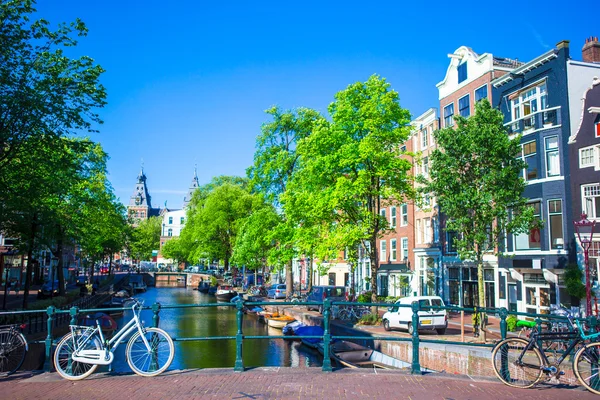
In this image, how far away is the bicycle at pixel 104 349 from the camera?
8391mm

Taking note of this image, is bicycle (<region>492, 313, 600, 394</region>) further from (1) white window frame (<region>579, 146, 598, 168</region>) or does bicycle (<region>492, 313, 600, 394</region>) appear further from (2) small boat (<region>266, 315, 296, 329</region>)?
(2) small boat (<region>266, 315, 296, 329</region>)

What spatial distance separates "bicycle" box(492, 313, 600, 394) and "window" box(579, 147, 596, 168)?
1949 cm

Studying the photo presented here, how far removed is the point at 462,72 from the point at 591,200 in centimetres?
1463

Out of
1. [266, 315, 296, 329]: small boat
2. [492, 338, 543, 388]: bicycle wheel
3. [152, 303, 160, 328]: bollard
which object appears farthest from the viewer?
[266, 315, 296, 329]: small boat

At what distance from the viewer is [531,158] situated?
27875 mm

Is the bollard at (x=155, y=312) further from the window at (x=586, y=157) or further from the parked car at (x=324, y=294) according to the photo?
the parked car at (x=324, y=294)

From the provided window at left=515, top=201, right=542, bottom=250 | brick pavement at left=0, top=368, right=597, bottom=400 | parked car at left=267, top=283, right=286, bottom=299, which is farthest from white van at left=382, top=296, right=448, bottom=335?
parked car at left=267, top=283, right=286, bottom=299

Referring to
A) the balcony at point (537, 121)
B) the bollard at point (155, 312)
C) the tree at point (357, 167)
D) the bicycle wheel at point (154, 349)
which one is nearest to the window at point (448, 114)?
the balcony at point (537, 121)

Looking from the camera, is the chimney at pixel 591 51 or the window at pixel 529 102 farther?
the chimney at pixel 591 51

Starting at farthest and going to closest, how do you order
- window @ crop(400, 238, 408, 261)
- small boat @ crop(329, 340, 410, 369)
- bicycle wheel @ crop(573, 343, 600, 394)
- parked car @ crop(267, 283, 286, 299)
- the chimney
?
parked car @ crop(267, 283, 286, 299) < window @ crop(400, 238, 408, 261) < the chimney < small boat @ crop(329, 340, 410, 369) < bicycle wheel @ crop(573, 343, 600, 394)

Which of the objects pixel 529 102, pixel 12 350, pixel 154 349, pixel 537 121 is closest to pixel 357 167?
pixel 537 121

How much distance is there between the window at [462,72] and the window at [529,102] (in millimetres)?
5868

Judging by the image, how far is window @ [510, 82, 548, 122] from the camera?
27.8 meters

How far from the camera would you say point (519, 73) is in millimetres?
29031
